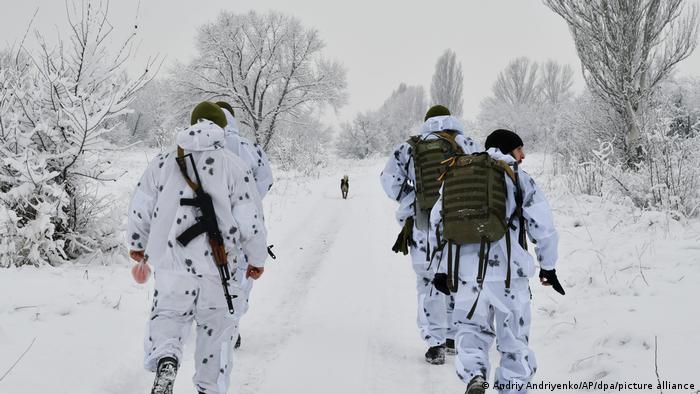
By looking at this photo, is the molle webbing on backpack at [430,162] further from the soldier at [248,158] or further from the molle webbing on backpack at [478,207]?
the soldier at [248,158]

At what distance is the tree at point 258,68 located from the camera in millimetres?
23812

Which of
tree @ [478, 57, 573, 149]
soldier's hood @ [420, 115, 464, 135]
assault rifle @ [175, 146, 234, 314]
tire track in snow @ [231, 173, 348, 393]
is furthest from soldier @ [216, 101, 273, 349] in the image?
tree @ [478, 57, 573, 149]

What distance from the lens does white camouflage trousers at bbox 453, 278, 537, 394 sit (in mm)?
2732

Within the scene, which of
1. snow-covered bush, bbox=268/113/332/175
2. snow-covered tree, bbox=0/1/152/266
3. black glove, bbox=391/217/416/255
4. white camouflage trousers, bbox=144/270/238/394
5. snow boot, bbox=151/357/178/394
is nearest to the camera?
snow boot, bbox=151/357/178/394

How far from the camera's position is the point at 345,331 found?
4.43 metres

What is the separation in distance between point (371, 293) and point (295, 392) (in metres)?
2.42

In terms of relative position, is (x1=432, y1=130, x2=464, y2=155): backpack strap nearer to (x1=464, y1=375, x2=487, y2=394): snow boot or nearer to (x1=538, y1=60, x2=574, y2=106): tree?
(x1=464, y1=375, x2=487, y2=394): snow boot

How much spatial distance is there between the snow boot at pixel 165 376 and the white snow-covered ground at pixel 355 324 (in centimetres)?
94

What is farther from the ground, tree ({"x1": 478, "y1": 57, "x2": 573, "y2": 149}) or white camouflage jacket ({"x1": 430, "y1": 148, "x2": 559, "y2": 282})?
tree ({"x1": 478, "y1": 57, "x2": 573, "y2": 149})

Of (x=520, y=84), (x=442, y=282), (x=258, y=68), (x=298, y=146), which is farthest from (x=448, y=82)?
(x=442, y=282)

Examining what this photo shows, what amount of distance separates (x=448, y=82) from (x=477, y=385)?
44.3m

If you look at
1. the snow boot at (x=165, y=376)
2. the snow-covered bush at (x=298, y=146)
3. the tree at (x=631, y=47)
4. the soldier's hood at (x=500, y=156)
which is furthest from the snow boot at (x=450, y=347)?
the snow-covered bush at (x=298, y=146)

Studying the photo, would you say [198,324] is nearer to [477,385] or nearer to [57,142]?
[477,385]

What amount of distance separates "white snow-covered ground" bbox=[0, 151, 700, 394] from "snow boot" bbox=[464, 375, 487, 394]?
0.70 meters
